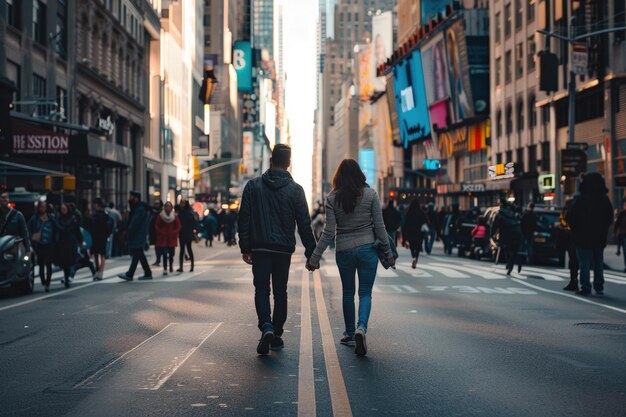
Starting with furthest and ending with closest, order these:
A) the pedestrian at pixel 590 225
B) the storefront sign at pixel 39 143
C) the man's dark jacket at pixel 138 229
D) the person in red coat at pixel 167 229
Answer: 1. the storefront sign at pixel 39 143
2. the person in red coat at pixel 167 229
3. the man's dark jacket at pixel 138 229
4. the pedestrian at pixel 590 225

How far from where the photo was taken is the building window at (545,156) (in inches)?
2159

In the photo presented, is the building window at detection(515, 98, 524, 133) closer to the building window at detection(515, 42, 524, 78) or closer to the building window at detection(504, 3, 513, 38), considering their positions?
the building window at detection(515, 42, 524, 78)

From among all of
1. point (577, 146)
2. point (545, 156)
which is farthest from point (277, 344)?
point (545, 156)

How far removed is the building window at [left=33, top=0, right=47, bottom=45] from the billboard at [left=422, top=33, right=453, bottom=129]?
149 feet

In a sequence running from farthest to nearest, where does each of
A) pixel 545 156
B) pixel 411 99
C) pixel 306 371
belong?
pixel 411 99, pixel 545 156, pixel 306 371

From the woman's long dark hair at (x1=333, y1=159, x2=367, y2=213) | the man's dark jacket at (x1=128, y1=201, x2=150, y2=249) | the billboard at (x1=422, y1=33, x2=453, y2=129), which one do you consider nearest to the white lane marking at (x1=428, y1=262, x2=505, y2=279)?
the man's dark jacket at (x1=128, y1=201, x2=150, y2=249)

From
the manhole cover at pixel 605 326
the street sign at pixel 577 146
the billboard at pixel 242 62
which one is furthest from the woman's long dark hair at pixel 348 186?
the billboard at pixel 242 62

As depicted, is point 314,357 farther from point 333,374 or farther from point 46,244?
point 46,244

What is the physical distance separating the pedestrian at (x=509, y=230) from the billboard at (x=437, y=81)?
187ft

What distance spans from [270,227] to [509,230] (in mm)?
13723

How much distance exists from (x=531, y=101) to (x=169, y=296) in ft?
151

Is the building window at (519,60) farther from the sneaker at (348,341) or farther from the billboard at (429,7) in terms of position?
the sneaker at (348,341)

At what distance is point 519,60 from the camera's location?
201 ft

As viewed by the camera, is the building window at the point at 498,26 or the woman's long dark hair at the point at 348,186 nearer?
the woman's long dark hair at the point at 348,186
